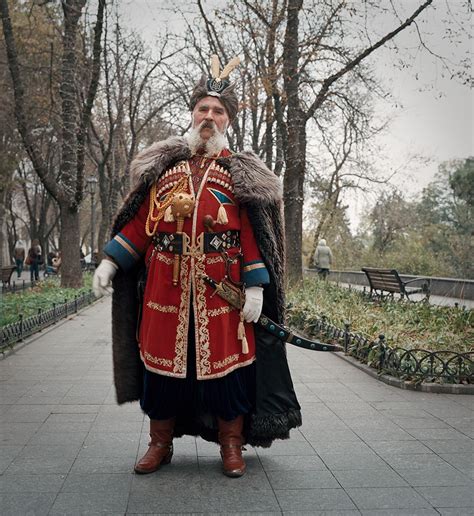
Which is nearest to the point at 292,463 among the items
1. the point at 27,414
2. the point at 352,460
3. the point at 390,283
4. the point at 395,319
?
the point at 352,460

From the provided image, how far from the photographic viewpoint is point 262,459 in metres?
4.18

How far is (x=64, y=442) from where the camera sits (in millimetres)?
4496

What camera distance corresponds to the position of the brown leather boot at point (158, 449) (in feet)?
12.7

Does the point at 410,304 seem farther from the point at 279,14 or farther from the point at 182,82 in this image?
the point at 182,82

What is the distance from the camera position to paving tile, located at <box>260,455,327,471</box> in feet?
13.1

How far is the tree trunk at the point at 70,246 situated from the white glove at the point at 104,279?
41.9ft

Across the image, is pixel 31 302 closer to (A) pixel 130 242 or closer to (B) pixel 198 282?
(A) pixel 130 242

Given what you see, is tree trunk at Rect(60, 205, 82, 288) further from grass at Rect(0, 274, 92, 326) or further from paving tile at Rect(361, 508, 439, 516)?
paving tile at Rect(361, 508, 439, 516)

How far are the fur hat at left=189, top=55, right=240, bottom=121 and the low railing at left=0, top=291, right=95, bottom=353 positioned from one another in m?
5.33

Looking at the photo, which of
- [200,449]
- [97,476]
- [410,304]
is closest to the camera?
[97,476]

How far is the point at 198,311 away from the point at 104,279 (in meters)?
0.61

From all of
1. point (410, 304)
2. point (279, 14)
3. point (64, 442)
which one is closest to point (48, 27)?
point (279, 14)

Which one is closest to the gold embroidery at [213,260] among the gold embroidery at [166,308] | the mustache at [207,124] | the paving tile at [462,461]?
the gold embroidery at [166,308]

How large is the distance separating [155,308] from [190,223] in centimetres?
56
